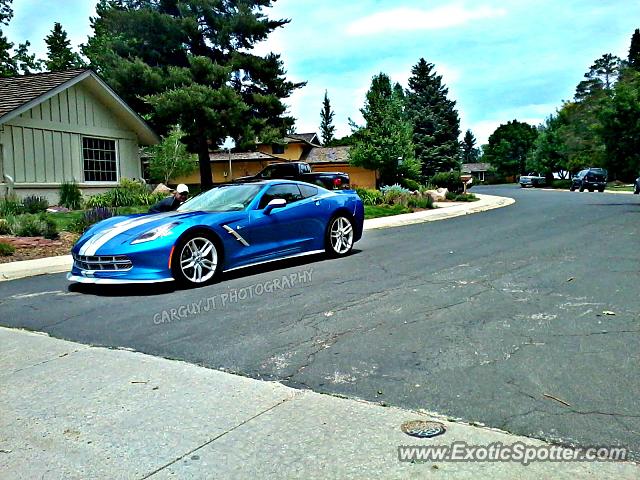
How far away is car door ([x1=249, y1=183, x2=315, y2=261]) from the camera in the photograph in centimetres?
810

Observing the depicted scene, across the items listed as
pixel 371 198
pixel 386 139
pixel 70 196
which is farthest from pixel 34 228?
pixel 386 139

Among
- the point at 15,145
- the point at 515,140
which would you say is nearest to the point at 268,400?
the point at 15,145

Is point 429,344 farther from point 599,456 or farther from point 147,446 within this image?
point 147,446

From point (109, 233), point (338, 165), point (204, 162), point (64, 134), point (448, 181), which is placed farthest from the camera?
point (338, 165)

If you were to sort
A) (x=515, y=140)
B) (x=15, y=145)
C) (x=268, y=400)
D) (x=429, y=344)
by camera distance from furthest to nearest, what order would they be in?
(x=515, y=140) → (x=15, y=145) → (x=429, y=344) → (x=268, y=400)

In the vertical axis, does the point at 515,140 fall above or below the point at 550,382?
above

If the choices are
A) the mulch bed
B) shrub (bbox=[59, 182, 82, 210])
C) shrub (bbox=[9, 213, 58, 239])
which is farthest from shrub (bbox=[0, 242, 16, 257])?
shrub (bbox=[59, 182, 82, 210])

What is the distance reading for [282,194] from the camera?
8773 millimetres

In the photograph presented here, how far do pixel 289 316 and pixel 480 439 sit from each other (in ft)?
9.52

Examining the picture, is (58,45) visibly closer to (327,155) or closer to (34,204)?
(327,155)

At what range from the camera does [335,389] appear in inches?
145

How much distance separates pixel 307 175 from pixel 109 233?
19.1 meters

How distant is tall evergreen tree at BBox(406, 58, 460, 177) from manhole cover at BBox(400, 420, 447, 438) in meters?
45.4

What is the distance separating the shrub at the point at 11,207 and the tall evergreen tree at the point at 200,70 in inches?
420
